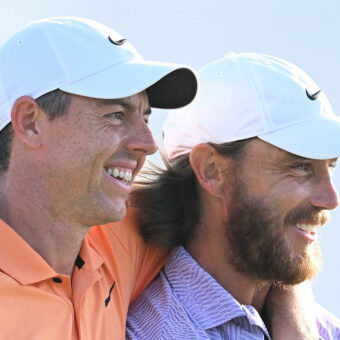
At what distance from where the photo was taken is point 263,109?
1920 mm

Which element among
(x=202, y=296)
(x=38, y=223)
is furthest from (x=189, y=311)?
(x=38, y=223)

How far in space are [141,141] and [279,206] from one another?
45 cm

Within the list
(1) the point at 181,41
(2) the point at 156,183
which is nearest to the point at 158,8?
(1) the point at 181,41

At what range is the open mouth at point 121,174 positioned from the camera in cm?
170

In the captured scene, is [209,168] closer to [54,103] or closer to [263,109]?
[263,109]

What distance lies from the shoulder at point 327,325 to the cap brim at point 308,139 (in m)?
0.54

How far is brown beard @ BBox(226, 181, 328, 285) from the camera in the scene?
6.27 ft

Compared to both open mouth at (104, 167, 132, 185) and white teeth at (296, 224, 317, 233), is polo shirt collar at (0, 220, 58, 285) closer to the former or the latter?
open mouth at (104, 167, 132, 185)

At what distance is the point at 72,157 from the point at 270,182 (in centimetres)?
58

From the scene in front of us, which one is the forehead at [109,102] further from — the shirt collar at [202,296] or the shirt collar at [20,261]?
the shirt collar at [202,296]

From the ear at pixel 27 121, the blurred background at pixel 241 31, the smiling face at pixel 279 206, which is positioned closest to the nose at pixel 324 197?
the smiling face at pixel 279 206

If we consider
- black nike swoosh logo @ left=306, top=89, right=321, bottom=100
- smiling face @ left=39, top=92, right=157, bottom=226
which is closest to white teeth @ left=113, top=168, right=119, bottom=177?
smiling face @ left=39, top=92, right=157, bottom=226

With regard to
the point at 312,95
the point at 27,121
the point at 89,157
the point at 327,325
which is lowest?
the point at 327,325

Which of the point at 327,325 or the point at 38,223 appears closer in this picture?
the point at 38,223
